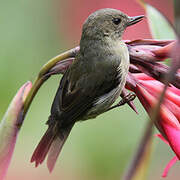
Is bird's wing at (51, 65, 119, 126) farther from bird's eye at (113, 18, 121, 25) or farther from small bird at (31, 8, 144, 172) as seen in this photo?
bird's eye at (113, 18, 121, 25)

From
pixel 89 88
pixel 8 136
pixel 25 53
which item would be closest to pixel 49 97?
pixel 25 53

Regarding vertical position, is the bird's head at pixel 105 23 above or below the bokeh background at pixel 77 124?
above

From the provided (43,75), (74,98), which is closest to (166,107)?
(43,75)

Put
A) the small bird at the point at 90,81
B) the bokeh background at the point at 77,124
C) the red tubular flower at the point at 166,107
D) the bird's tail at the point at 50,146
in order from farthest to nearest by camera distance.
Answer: the bokeh background at the point at 77,124
the small bird at the point at 90,81
the bird's tail at the point at 50,146
the red tubular flower at the point at 166,107

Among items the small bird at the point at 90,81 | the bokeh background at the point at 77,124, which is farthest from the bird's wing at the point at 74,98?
the bokeh background at the point at 77,124

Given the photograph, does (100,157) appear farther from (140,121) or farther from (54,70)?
(54,70)

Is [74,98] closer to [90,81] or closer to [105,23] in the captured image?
[90,81]

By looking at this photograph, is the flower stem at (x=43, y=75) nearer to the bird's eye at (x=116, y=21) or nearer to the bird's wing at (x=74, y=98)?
the bird's wing at (x=74, y=98)
